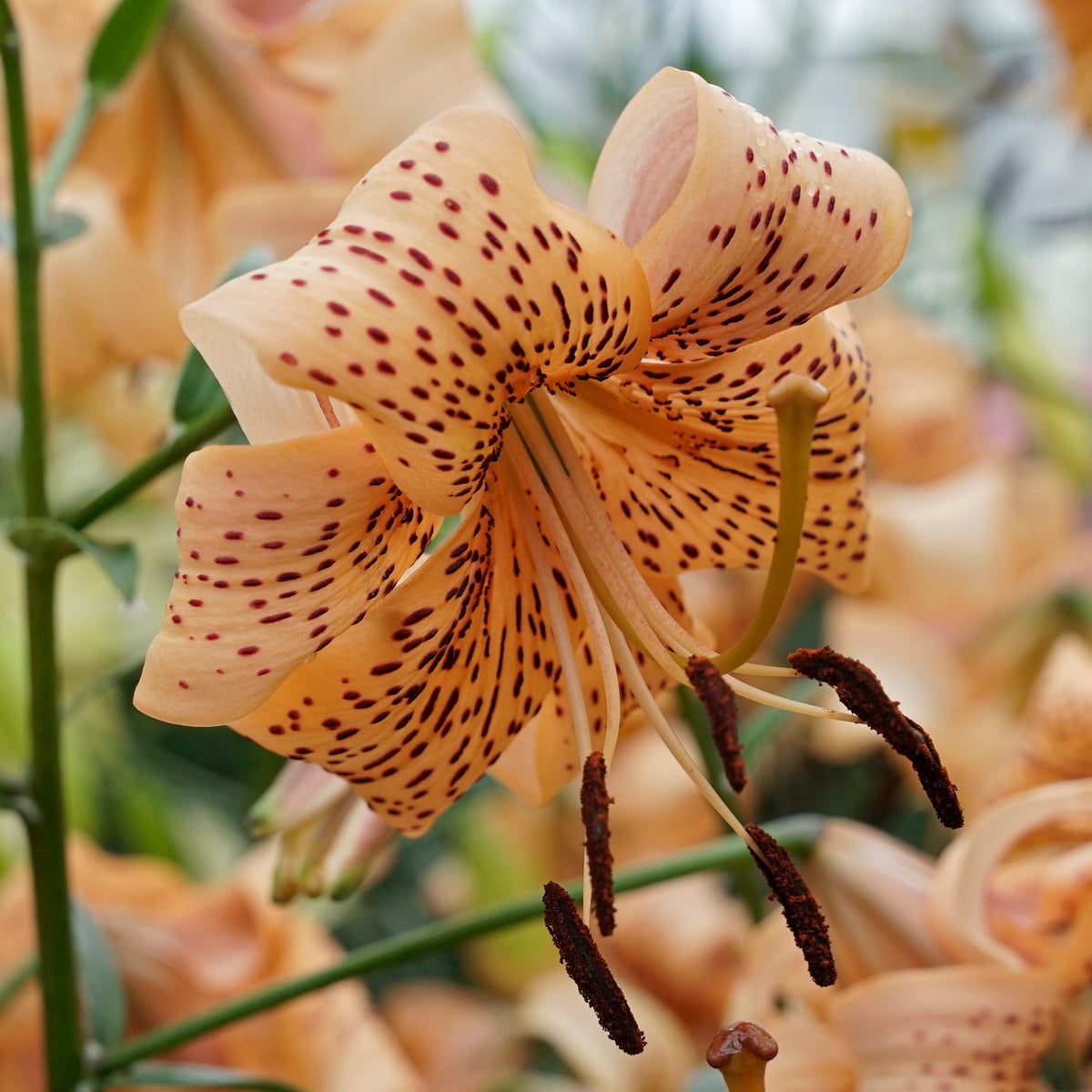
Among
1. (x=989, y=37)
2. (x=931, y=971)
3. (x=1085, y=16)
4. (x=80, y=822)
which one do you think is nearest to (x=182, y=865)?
(x=80, y=822)

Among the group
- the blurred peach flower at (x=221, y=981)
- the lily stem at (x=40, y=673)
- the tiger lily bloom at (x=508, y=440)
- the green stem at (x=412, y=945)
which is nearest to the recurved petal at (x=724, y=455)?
the tiger lily bloom at (x=508, y=440)

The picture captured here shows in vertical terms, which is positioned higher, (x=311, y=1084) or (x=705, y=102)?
(x=705, y=102)

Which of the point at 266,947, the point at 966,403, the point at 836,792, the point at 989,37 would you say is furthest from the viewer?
the point at 989,37

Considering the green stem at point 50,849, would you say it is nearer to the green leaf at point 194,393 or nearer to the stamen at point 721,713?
the green leaf at point 194,393

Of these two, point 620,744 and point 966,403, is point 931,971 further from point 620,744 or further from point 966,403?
point 966,403

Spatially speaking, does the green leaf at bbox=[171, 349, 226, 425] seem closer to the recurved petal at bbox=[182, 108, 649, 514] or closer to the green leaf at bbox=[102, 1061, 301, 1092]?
the recurved petal at bbox=[182, 108, 649, 514]

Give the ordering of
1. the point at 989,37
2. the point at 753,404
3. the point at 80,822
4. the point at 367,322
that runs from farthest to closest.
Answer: the point at 989,37 → the point at 80,822 → the point at 753,404 → the point at 367,322

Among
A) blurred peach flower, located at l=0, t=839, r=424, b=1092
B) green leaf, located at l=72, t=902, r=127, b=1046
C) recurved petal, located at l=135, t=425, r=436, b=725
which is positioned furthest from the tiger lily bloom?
blurred peach flower, located at l=0, t=839, r=424, b=1092
